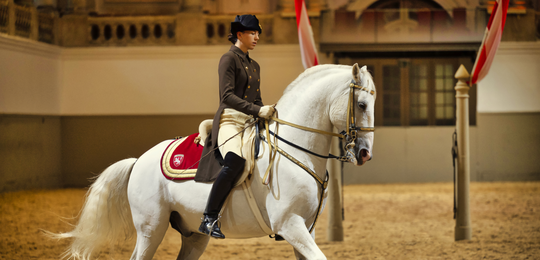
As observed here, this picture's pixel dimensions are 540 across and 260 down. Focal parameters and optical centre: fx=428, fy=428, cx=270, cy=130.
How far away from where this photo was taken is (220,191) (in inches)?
93.0

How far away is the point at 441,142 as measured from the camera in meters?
9.99

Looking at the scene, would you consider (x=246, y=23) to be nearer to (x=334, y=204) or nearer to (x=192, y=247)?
(x=192, y=247)

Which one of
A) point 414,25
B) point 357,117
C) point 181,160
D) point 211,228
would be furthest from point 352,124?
point 414,25

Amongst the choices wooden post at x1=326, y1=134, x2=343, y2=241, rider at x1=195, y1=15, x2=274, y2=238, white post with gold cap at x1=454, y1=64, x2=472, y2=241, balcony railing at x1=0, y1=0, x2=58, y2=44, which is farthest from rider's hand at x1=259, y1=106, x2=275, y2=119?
balcony railing at x1=0, y1=0, x2=58, y2=44

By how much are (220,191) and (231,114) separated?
1.57 feet

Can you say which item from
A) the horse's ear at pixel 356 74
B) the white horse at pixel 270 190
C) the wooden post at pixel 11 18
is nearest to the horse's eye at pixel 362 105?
the white horse at pixel 270 190

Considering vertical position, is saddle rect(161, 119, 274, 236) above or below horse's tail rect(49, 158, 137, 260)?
above

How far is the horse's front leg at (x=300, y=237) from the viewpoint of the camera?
7.21 feet

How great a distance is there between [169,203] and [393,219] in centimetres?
462

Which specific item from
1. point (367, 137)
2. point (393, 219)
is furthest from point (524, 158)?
point (367, 137)

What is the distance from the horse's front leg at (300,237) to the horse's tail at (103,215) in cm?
119

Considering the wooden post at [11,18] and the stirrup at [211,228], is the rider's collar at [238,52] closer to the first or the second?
the stirrup at [211,228]

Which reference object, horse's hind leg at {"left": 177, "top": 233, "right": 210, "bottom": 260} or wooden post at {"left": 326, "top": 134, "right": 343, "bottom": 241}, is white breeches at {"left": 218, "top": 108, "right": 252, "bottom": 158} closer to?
horse's hind leg at {"left": 177, "top": 233, "right": 210, "bottom": 260}

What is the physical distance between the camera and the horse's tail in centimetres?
277
